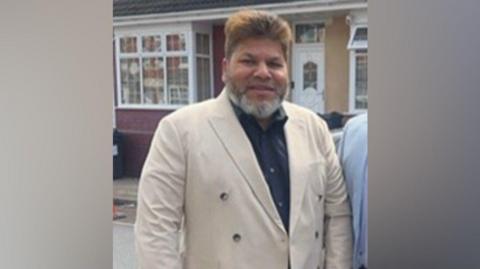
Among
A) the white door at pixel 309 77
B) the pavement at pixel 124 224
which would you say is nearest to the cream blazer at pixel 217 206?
the pavement at pixel 124 224

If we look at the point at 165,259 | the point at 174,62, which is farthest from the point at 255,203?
the point at 174,62

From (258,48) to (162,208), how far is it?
16.7 inches

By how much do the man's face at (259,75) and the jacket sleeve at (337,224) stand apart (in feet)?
0.72

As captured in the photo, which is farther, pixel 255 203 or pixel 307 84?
pixel 307 84

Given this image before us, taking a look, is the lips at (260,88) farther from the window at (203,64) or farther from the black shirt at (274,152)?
the window at (203,64)

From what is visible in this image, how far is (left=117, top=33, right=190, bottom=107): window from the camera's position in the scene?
10281 mm

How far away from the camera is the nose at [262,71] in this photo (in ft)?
4.40

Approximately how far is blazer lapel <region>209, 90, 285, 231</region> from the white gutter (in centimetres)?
624

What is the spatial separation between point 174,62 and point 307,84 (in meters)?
2.58
